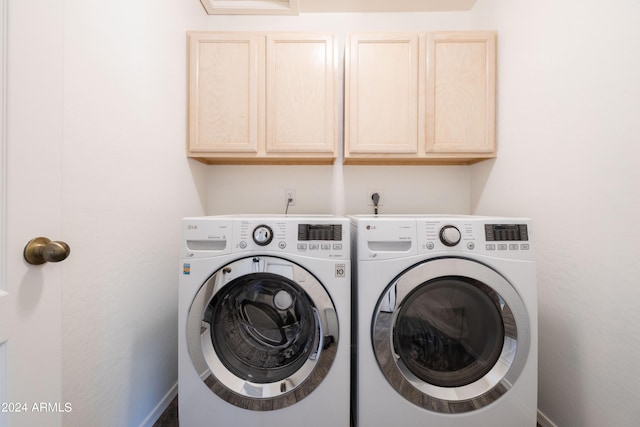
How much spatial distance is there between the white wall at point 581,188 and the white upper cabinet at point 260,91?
3.30 feet

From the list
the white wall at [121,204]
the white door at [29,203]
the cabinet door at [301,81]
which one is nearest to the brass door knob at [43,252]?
the white door at [29,203]

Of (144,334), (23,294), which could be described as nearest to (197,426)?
(144,334)

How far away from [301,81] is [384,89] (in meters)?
0.49

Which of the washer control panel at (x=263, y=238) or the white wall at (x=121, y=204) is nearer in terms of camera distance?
the white wall at (x=121, y=204)

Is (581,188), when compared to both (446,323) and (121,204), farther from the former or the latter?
(121,204)

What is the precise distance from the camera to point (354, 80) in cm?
151

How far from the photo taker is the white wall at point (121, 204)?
86cm

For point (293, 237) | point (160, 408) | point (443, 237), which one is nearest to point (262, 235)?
point (293, 237)

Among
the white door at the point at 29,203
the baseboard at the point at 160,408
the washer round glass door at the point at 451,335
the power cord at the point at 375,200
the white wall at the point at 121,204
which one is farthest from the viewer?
the power cord at the point at 375,200

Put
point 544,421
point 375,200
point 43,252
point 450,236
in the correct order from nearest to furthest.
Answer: point 43,252
point 450,236
point 544,421
point 375,200

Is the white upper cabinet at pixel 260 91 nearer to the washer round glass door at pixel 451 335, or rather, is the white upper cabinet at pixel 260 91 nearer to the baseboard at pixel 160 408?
the washer round glass door at pixel 451 335

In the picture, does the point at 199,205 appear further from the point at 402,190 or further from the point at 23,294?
the point at 402,190

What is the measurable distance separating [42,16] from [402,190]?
1.79 m

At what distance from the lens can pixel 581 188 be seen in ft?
3.46
